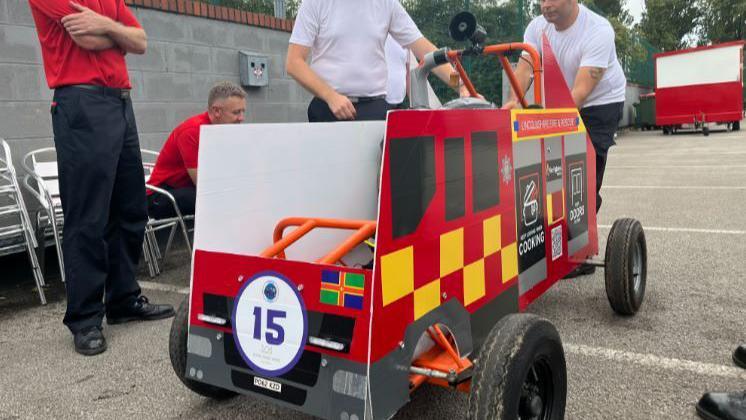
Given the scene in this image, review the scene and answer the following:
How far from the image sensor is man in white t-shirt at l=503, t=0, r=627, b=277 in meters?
3.30

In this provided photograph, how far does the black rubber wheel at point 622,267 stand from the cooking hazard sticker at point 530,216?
0.47m

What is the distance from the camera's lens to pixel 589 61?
10.8 ft

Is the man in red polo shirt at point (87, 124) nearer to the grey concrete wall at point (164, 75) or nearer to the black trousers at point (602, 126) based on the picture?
the grey concrete wall at point (164, 75)

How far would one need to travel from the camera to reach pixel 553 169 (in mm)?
2564

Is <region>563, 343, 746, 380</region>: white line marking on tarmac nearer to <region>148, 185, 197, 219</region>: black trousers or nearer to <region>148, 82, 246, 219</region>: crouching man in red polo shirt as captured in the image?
<region>148, 82, 246, 219</region>: crouching man in red polo shirt

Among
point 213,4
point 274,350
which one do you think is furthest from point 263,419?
point 213,4

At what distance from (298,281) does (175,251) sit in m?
3.45

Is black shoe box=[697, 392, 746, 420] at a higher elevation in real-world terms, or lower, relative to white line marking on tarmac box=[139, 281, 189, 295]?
lower

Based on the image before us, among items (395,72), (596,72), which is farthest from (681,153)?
(596,72)

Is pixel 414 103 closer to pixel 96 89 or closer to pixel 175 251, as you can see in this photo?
pixel 96 89

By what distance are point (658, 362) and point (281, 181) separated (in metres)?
1.62

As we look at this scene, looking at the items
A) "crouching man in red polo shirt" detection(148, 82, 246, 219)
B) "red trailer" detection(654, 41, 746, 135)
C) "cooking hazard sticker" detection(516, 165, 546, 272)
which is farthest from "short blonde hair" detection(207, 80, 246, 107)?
"red trailer" detection(654, 41, 746, 135)

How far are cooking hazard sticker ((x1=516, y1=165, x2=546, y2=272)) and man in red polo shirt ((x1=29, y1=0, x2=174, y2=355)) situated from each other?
1807 millimetres

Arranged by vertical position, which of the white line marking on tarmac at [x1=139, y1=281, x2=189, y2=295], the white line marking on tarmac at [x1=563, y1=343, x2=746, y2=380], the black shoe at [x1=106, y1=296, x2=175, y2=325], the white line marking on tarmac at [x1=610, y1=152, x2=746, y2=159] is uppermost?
the white line marking on tarmac at [x1=610, y1=152, x2=746, y2=159]
